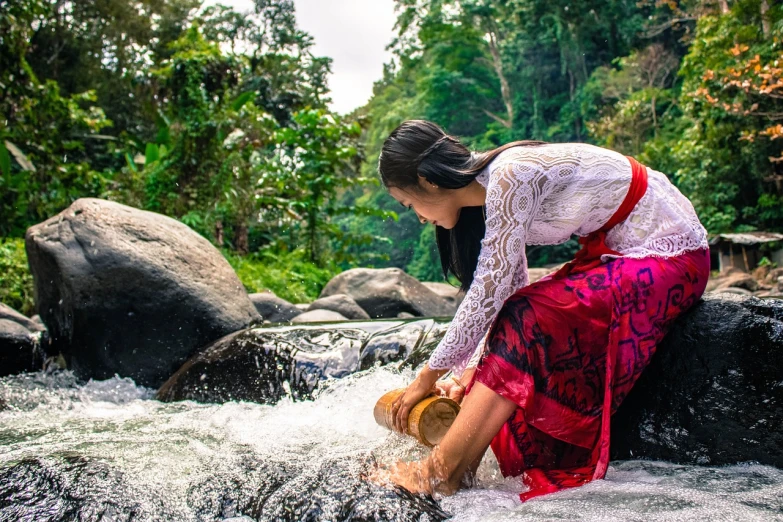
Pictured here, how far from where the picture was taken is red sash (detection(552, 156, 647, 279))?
2.17 meters

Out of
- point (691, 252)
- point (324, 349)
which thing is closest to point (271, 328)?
point (324, 349)

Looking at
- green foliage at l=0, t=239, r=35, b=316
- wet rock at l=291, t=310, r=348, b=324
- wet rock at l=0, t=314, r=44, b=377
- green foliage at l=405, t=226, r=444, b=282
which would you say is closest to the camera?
wet rock at l=0, t=314, r=44, b=377

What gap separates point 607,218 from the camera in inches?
86.5

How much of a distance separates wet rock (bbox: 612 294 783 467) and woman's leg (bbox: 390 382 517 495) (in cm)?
68

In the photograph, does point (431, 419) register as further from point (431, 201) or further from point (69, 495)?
point (69, 495)

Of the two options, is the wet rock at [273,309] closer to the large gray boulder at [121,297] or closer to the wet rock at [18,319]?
the large gray boulder at [121,297]

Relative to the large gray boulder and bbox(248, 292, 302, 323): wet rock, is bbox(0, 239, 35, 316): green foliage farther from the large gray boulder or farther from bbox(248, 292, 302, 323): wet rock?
the large gray boulder

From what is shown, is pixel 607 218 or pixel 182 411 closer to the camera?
pixel 607 218

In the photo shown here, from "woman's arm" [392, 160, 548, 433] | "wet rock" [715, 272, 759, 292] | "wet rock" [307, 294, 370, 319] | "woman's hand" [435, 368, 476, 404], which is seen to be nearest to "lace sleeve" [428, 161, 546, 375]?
"woman's arm" [392, 160, 548, 433]

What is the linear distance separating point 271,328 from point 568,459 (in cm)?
279

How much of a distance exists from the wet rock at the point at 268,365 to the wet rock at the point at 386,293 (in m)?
3.23

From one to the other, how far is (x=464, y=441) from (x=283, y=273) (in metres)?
8.85

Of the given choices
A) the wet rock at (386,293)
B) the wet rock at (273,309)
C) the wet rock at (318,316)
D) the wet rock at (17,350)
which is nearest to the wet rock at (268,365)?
the wet rock at (17,350)

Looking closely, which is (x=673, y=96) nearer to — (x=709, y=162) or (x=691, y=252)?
(x=709, y=162)
